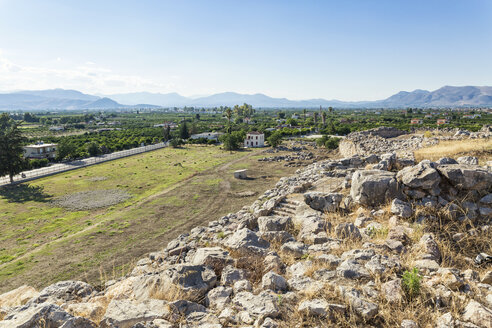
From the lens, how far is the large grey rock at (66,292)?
8.53 metres

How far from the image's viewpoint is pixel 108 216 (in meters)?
29.6

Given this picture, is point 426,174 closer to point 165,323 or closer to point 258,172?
point 165,323

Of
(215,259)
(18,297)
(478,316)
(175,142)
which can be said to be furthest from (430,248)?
(175,142)

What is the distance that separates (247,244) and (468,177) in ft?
30.4

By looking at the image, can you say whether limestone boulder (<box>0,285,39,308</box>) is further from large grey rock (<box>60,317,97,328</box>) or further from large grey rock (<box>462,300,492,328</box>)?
large grey rock (<box>462,300,492,328</box>)

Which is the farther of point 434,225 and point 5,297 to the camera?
point 434,225

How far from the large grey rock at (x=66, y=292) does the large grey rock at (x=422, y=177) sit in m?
13.2

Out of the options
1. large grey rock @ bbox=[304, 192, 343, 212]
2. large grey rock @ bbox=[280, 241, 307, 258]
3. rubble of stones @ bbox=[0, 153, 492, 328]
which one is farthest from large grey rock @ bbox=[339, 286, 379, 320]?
large grey rock @ bbox=[304, 192, 343, 212]

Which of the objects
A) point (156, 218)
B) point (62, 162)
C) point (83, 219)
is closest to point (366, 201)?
point (156, 218)

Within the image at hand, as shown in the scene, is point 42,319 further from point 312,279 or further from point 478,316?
point 478,316

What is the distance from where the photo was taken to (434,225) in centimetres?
987

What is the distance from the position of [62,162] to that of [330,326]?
76135mm

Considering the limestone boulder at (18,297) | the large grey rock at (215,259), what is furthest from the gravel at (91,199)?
the large grey rock at (215,259)

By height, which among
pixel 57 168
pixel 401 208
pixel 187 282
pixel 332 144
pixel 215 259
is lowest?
pixel 57 168
